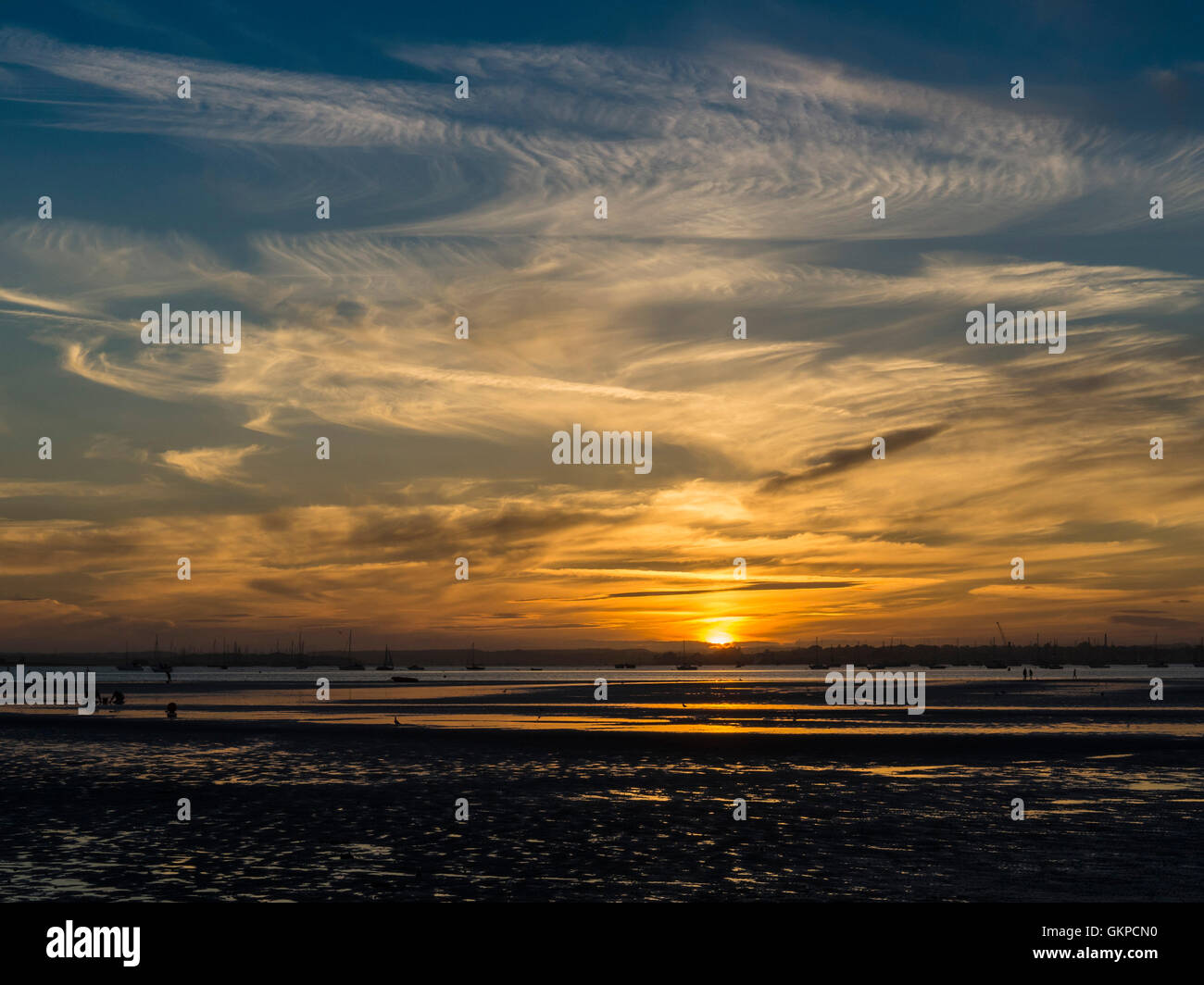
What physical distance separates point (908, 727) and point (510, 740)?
90.5 ft

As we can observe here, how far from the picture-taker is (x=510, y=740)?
61562mm

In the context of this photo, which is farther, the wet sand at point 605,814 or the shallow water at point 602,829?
the wet sand at point 605,814

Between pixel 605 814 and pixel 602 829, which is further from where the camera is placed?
pixel 605 814

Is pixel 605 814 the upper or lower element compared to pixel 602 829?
lower

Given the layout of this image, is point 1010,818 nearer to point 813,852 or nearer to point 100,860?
point 813,852

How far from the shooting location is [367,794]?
38906 millimetres

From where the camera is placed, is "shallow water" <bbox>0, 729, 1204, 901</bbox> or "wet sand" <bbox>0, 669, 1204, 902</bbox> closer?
"shallow water" <bbox>0, 729, 1204, 901</bbox>
